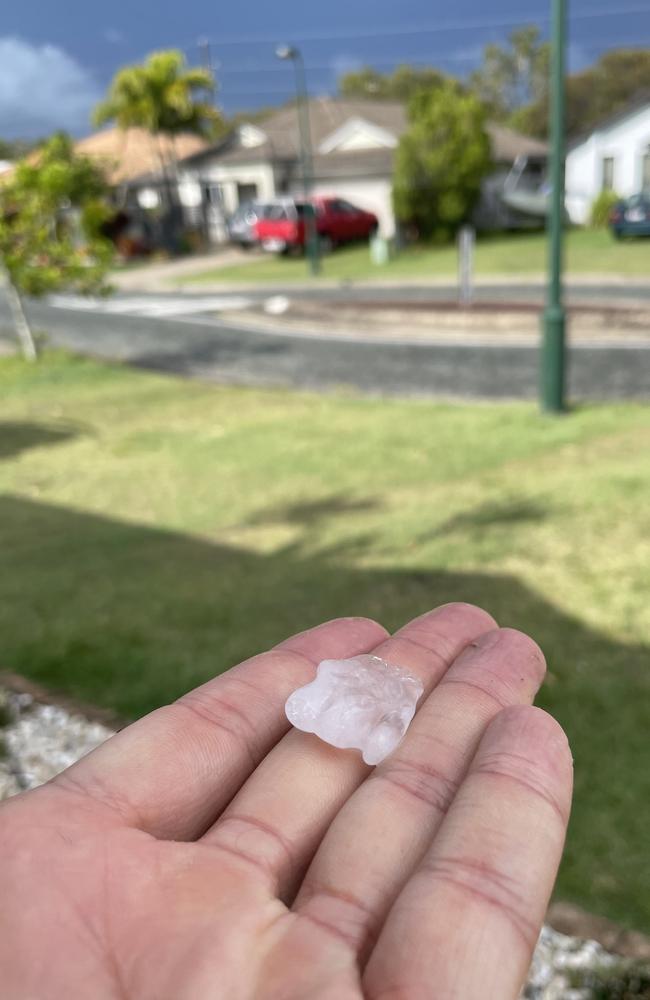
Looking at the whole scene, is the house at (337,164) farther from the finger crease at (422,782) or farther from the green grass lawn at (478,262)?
the finger crease at (422,782)

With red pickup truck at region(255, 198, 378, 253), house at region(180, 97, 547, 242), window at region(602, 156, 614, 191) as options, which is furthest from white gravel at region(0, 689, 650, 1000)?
window at region(602, 156, 614, 191)

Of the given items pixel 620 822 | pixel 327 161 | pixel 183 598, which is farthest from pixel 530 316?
pixel 327 161

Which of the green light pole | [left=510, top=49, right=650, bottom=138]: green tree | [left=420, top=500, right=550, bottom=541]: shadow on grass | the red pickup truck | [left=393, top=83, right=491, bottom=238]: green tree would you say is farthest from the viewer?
[left=510, top=49, right=650, bottom=138]: green tree

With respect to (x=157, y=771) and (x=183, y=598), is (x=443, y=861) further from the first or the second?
(x=183, y=598)

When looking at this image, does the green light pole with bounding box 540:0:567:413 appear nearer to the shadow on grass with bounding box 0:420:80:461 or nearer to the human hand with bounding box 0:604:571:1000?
the shadow on grass with bounding box 0:420:80:461

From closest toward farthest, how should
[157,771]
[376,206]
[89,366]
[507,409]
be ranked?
[157,771], [507,409], [89,366], [376,206]
